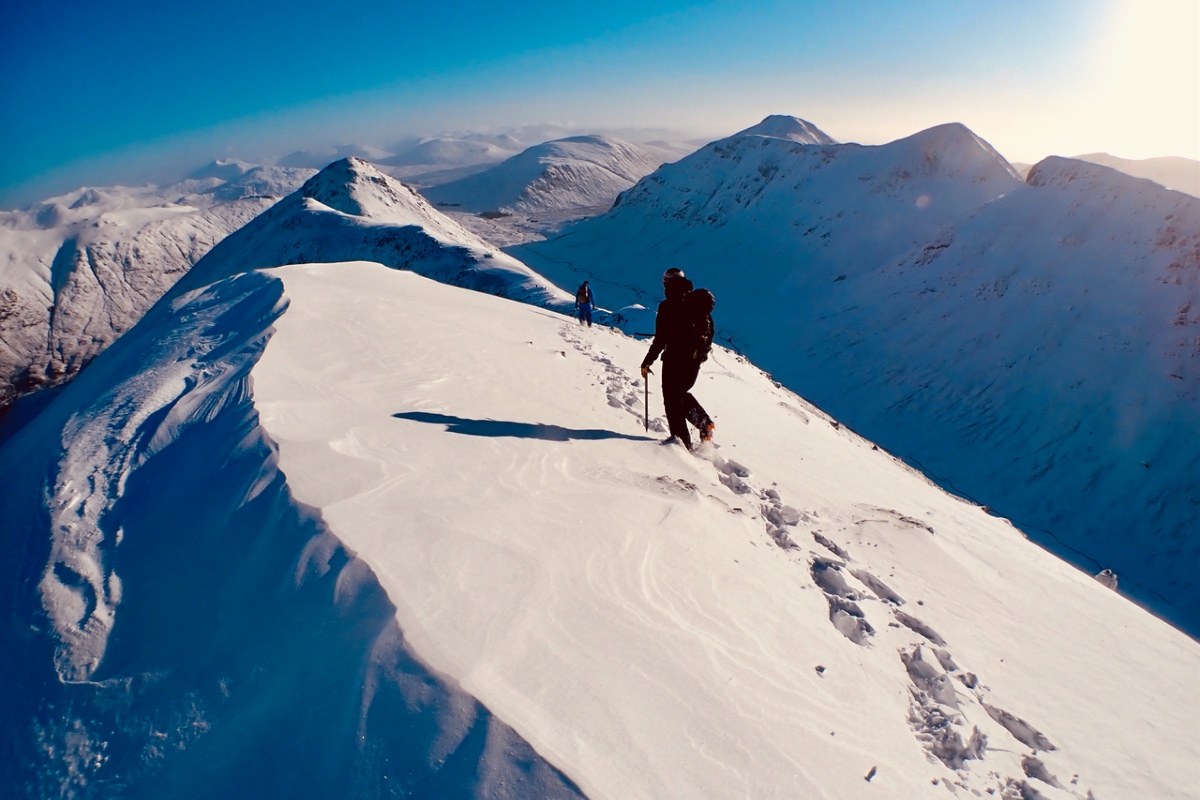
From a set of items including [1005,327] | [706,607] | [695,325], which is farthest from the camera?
[1005,327]

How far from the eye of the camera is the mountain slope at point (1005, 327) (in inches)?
910

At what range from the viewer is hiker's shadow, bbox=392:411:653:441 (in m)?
5.44

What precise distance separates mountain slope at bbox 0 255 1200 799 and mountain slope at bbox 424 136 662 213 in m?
129

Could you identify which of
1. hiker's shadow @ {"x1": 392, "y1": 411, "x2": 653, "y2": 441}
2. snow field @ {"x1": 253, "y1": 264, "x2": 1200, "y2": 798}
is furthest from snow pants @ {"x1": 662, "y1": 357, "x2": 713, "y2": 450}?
hiker's shadow @ {"x1": 392, "y1": 411, "x2": 653, "y2": 441}

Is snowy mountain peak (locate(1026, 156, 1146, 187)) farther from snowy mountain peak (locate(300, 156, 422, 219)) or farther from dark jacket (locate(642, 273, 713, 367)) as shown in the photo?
snowy mountain peak (locate(300, 156, 422, 219))

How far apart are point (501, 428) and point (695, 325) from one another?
2442 mm

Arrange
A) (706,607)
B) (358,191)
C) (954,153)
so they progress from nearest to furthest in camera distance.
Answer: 1. (706,607)
2. (954,153)
3. (358,191)

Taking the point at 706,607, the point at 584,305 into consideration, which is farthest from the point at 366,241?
the point at 706,607

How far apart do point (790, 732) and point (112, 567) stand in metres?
3.60

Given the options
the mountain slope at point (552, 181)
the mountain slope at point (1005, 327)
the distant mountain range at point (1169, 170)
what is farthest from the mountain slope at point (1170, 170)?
the mountain slope at point (552, 181)

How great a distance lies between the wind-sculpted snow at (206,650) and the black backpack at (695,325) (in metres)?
4.22

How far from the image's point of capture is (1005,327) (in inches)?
1272

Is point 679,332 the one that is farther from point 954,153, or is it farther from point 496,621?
point 954,153

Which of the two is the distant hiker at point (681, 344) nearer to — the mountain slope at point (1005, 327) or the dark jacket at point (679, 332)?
the dark jacket at point (679, 332)
